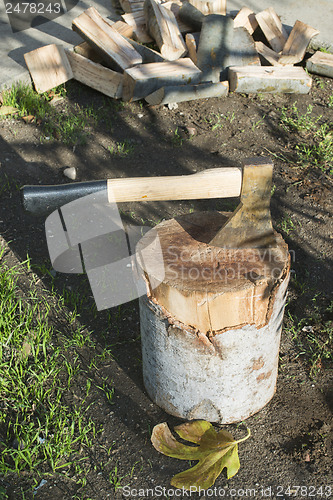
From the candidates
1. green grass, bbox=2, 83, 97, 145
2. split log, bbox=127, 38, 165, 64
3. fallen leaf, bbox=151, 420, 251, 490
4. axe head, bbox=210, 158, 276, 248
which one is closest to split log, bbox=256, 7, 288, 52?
split log, bbox=127, 38, 165, 64

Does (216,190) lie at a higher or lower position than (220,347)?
higher

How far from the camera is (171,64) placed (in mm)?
4613

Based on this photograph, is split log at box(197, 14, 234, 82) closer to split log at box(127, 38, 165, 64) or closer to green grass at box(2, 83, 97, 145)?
split log at box(127, 38, 165, 64)

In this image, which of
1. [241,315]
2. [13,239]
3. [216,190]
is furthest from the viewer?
[13,239]

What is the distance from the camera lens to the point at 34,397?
2.72 metres

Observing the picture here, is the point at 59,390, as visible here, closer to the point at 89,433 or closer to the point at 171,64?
the point at 89,433

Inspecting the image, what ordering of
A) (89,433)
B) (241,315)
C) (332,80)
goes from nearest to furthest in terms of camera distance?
(241,315), (89,433), (332,80)

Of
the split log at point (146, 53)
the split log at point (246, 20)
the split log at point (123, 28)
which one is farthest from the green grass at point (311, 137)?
the split log at point (123, 28)

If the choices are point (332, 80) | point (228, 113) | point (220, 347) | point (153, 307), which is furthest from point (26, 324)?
point (332, 80)

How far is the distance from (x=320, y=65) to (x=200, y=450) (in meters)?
3.88

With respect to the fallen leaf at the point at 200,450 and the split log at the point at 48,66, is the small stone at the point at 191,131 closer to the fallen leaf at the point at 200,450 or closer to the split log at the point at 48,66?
the split log at the point at 48,66

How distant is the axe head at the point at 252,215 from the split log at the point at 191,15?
3.32 m

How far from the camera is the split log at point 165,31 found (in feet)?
15.8

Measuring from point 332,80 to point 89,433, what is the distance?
399cm
